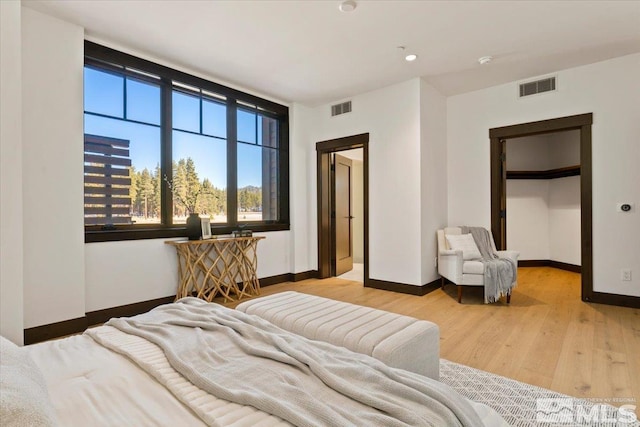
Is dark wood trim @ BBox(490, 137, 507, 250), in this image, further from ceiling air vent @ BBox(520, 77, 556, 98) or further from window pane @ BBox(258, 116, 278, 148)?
window pane @ BBox(258, 116, 278, 148)

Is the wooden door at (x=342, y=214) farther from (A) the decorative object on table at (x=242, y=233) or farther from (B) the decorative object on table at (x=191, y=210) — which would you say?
(B) the decorative object on table at (x=191, y=210)

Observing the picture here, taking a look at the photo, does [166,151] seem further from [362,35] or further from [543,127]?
[543,127]

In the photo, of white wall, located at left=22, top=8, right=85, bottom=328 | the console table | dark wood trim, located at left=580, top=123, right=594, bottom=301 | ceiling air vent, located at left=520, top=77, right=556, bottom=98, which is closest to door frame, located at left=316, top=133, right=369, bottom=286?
Result: the console table

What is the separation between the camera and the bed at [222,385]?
0.88 metres

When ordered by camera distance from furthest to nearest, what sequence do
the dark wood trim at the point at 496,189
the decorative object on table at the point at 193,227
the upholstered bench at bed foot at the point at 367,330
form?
the dark wood trim at the point at 496,189 → the decorative object on table at the point at 193,227 → the upholstered bench at bed foot at the point at 367,330

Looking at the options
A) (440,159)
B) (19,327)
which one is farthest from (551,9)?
(19,327)

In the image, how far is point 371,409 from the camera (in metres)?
0.95

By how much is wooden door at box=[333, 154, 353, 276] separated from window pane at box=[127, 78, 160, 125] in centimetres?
292

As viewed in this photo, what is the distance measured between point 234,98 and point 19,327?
11.2ft

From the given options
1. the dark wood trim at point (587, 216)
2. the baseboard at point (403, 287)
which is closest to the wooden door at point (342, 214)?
the baseboard at point (403, 287)

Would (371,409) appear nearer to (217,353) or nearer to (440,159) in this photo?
(217,353)

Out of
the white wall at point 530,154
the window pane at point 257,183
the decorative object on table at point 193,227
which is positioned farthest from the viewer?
the white wall at point 530,154

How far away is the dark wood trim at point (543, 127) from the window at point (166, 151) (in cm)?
328

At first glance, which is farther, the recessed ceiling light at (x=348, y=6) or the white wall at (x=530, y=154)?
the white wall at (x=530, y=154)
